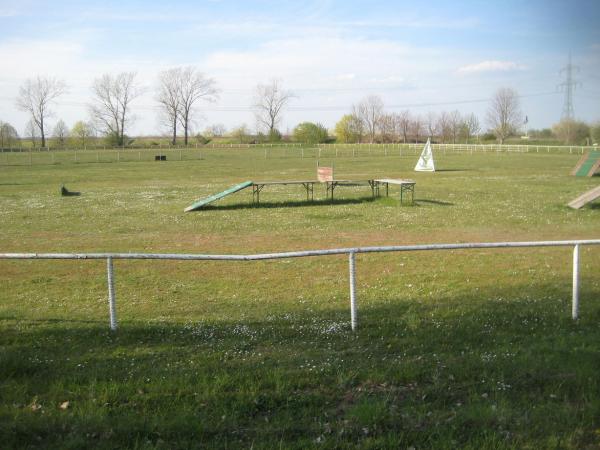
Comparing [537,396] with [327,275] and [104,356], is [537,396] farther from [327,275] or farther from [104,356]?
[327,275]

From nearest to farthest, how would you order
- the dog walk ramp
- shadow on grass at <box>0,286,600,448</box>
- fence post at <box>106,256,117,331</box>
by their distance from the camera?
shadow on grass at <box>0,286,600,448</box> → fence post at <box>106,256,117,331</box> → the dog walk ramp

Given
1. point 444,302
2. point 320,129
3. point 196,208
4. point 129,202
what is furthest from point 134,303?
point 320,129

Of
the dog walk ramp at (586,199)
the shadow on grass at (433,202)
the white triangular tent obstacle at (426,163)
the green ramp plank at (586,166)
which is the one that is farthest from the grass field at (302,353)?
the white triangular tent obstacle at (426,163)

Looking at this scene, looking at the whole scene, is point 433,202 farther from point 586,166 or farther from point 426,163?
point 426,163

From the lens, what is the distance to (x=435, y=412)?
4.22m

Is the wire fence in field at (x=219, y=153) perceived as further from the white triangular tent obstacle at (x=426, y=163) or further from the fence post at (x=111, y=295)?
the fence post at (x=111, y=295)

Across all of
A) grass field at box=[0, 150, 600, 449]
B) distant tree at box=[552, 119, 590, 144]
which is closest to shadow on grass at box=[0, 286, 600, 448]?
grass field at box=[0, 150, 600, 449]

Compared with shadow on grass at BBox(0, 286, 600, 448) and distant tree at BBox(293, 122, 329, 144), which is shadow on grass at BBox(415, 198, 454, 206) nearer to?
shadow on grass at BBox(0, 286, 600, 448)

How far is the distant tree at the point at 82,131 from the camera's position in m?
101

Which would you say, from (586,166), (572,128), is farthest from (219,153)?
(572,128)

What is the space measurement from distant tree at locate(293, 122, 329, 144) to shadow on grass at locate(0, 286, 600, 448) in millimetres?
105429

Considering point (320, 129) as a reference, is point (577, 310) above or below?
below

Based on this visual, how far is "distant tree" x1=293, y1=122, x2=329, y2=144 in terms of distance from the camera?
111438 millimetres

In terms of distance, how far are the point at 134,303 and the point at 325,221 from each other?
30.6ft
